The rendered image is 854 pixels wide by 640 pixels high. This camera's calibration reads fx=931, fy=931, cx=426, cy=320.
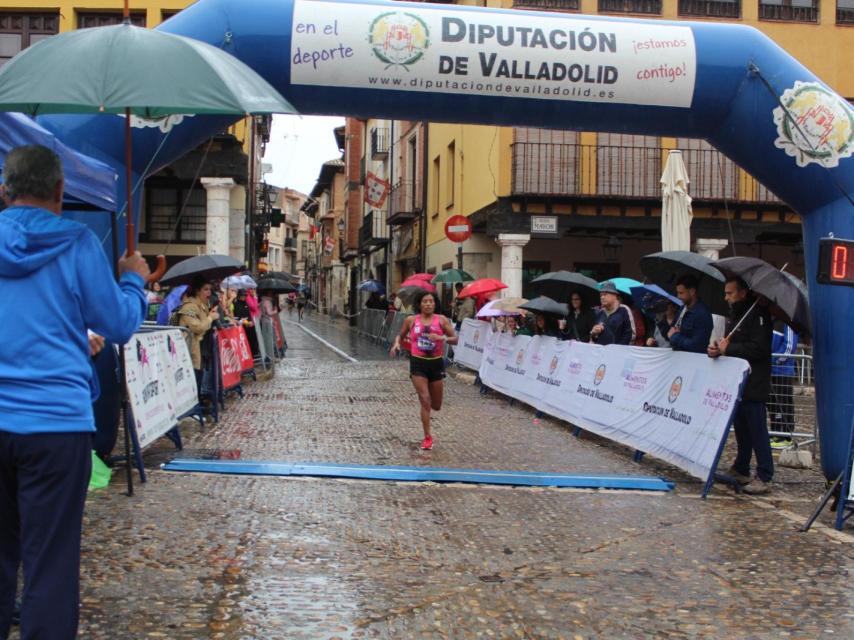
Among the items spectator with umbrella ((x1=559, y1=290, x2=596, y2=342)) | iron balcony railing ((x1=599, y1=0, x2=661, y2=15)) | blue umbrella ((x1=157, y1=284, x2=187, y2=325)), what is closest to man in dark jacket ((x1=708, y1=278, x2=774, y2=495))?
spectator with umbrella ((x1=559, y1=290, x2=596, y2=342))

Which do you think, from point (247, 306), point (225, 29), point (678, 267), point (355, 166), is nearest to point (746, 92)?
point (678, 267)

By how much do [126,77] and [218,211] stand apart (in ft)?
→ 73.6

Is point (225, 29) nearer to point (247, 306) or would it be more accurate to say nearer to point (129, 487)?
point (129, 487)

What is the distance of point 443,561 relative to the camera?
5.58 meters

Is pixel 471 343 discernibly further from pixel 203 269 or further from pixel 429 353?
pixel 429 353

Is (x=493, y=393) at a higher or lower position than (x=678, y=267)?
lower

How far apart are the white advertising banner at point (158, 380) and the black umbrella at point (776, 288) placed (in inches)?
202

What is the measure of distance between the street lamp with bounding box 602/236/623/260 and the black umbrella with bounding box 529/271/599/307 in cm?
957

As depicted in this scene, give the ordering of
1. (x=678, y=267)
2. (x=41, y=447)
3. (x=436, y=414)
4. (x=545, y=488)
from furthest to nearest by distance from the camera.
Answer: (x=436, y=414) → (x=678, y=267) → (x=545, y=488) → (x=41, y=447)

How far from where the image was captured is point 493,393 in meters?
16.1

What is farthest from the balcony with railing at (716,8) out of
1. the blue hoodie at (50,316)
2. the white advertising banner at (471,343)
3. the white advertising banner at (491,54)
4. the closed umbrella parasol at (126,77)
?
the blue hoodie at (50,316)

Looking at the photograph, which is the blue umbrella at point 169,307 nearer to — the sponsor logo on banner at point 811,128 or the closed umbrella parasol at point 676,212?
the closed umbrella parasol at point 676,212

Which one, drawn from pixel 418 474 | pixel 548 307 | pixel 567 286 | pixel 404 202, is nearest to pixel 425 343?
pixel 418 474

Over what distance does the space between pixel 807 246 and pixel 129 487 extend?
20.0 ft
